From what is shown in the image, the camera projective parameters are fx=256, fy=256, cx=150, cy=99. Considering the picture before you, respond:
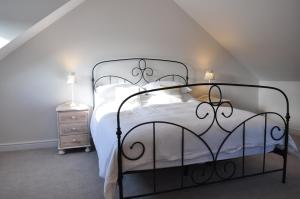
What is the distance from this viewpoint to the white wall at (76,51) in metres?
3.57

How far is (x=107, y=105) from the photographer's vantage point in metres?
3.32

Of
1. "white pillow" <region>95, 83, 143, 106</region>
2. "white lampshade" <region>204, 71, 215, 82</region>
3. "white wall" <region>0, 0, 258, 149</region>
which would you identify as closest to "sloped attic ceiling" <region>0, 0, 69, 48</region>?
"white wall" <region>0, 0, 258, 149</region>

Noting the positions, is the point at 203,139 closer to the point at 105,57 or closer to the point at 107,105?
the point at 107,105

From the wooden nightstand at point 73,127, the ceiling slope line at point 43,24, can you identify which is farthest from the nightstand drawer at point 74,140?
the ceiling slope line at point 43,24

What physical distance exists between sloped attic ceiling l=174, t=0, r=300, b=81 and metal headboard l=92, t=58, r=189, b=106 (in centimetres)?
86

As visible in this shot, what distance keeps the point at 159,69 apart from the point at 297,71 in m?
2.12

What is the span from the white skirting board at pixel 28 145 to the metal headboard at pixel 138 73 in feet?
3.39

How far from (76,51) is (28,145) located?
152 centimetres

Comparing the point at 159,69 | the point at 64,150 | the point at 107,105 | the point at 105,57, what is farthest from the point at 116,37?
the point at 64,150

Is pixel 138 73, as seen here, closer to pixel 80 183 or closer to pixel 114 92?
pixel 114 92

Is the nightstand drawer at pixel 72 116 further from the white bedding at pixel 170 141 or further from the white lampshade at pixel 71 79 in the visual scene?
the white bedding at pixel 170 141

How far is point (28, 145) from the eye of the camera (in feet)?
12.1

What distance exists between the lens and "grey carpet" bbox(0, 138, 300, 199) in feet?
7.59

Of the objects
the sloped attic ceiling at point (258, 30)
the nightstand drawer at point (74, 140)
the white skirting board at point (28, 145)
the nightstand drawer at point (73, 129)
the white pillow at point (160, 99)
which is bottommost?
the white skirting board at point (28, 145)
